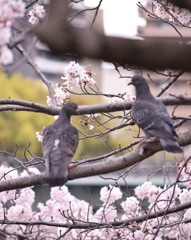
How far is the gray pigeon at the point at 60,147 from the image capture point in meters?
6.18

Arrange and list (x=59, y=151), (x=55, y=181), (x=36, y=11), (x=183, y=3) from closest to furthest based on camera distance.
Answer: (x=183, y=3)
(x=55, y=181)
(x=59, y=151)
(x=36, y=11)

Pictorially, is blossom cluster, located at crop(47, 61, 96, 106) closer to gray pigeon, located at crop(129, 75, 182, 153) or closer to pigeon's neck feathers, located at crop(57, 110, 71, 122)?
pigeon's neck feathers, located at crop(57, 110, 71, 122)

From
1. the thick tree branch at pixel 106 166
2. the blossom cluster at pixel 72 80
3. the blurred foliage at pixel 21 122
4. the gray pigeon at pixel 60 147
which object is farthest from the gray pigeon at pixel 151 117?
the blurred foliage at pixel 21 122

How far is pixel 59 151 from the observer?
664cm

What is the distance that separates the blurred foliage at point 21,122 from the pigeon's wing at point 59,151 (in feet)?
179

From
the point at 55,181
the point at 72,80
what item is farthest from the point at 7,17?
the point at 72,80

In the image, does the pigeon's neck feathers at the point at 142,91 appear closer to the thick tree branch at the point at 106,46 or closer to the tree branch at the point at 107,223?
the tree branch at the point at 107,223

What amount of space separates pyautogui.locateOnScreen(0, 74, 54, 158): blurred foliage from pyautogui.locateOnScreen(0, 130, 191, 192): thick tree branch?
5596cm

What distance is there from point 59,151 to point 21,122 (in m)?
57.3

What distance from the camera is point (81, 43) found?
1982 millimetres

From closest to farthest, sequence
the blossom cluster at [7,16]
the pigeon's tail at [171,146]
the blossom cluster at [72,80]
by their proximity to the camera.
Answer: the blossom cluster at [7,16]
the pigeon's tail at [171,146]
the blossom cluster at [72,80]

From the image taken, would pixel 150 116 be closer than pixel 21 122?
Yes

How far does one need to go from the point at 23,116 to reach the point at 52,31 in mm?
61708

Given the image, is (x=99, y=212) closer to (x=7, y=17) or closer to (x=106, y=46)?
(x=7, y=17)
